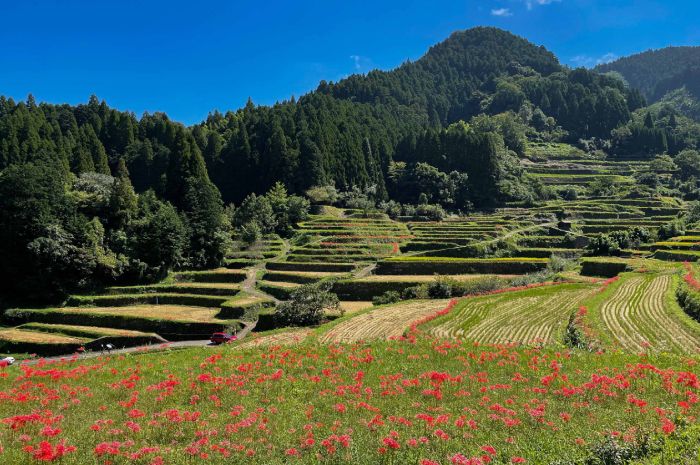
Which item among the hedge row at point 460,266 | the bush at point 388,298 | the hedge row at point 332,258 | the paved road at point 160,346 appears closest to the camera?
the paved road at point 160,346

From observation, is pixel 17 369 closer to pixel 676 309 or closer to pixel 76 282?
pixel 676 309

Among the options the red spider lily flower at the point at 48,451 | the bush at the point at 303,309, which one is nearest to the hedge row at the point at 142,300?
the bush at the point at 303,309

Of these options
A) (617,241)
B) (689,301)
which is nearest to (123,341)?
(689,301)

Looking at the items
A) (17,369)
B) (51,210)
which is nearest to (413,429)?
(17,369)

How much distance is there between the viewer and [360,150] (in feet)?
317

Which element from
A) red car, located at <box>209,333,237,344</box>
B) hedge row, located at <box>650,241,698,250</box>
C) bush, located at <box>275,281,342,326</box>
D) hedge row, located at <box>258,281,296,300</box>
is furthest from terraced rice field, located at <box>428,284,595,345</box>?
hedge row, located at <box>650,241,698,250</box>

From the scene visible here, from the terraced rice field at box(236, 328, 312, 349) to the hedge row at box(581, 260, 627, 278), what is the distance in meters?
33.6

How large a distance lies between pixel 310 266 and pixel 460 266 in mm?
17561

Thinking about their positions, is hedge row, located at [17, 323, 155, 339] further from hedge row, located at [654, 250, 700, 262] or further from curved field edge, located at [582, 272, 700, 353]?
hedge row, located at [654, 250, 700, 262]

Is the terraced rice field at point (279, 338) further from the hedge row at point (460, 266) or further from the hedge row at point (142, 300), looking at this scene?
the hedge row at point (460, 266)

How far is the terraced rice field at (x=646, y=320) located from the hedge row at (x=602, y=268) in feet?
33.0

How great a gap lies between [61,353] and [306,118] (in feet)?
253

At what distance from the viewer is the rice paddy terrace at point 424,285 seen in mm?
29047

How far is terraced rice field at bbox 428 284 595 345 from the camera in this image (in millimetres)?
27739
